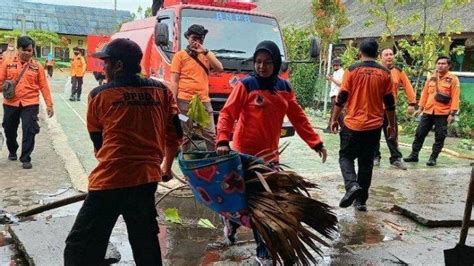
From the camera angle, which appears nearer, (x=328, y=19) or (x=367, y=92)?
(x=367, y=92)

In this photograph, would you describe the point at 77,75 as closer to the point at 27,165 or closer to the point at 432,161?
the point at 27,165

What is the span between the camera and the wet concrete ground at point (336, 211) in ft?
13.9

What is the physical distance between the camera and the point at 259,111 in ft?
13.3

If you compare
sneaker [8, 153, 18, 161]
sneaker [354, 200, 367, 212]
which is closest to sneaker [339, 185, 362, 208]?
sneaker [354, 200, 367, 212]

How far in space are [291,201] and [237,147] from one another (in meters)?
0.73

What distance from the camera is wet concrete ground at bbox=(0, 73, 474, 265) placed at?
4250mm

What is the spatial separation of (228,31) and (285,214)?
5094mm

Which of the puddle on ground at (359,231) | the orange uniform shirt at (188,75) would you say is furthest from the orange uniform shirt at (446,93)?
the orange uniform shirt at (188,75)

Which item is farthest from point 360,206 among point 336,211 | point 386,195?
point 386,195

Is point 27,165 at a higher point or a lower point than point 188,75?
lower

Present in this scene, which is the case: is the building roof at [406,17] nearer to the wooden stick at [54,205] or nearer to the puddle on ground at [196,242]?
the puddle on ground at [196,242]

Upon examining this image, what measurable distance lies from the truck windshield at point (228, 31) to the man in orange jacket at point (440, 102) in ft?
8.87

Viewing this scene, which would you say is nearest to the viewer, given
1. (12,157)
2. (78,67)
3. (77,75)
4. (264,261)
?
(264,261)

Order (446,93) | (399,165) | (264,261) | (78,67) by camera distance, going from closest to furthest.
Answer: (264,261) < (399,165) < (446,93) < (78,67)
